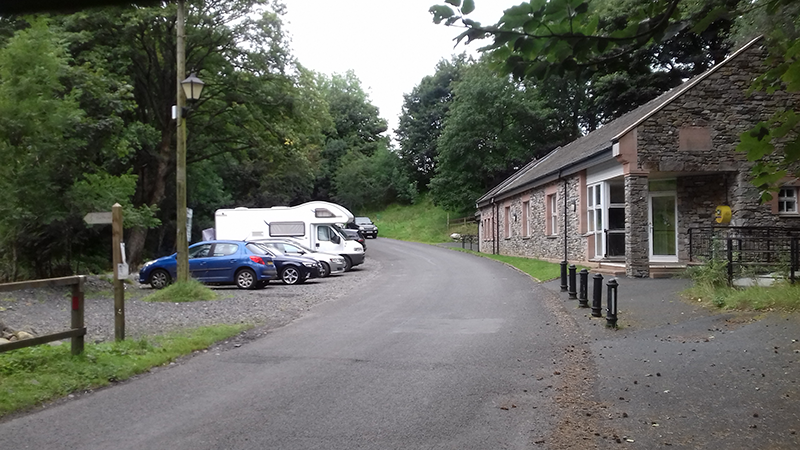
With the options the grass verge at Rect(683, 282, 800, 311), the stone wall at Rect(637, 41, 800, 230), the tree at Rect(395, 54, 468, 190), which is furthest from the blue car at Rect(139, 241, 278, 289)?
the tree at Rect(395, 54, 468, 190)

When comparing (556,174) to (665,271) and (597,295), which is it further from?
(597,295)

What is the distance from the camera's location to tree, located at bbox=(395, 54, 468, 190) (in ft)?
223

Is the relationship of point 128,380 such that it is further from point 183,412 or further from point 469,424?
point 469,424

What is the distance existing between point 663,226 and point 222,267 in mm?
13807

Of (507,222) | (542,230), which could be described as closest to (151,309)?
(542,230)

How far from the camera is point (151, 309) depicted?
1469 cm

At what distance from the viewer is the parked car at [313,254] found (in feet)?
79.8

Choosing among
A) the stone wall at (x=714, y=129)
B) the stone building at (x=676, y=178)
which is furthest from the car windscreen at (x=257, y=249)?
the stone wall at (x=714, y=129)

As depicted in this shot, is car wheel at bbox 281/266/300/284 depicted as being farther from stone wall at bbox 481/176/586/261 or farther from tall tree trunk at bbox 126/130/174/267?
stone wall at bbox 481/176/586/261

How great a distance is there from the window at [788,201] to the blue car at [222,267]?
15009mm

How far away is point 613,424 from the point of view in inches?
241

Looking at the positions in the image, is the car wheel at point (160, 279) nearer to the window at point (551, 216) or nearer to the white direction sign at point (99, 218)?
the white direction sign at point (99, 218)

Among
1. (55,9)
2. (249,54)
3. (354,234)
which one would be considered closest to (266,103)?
(249,54)

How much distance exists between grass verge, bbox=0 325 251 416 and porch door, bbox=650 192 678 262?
15.6 meters
